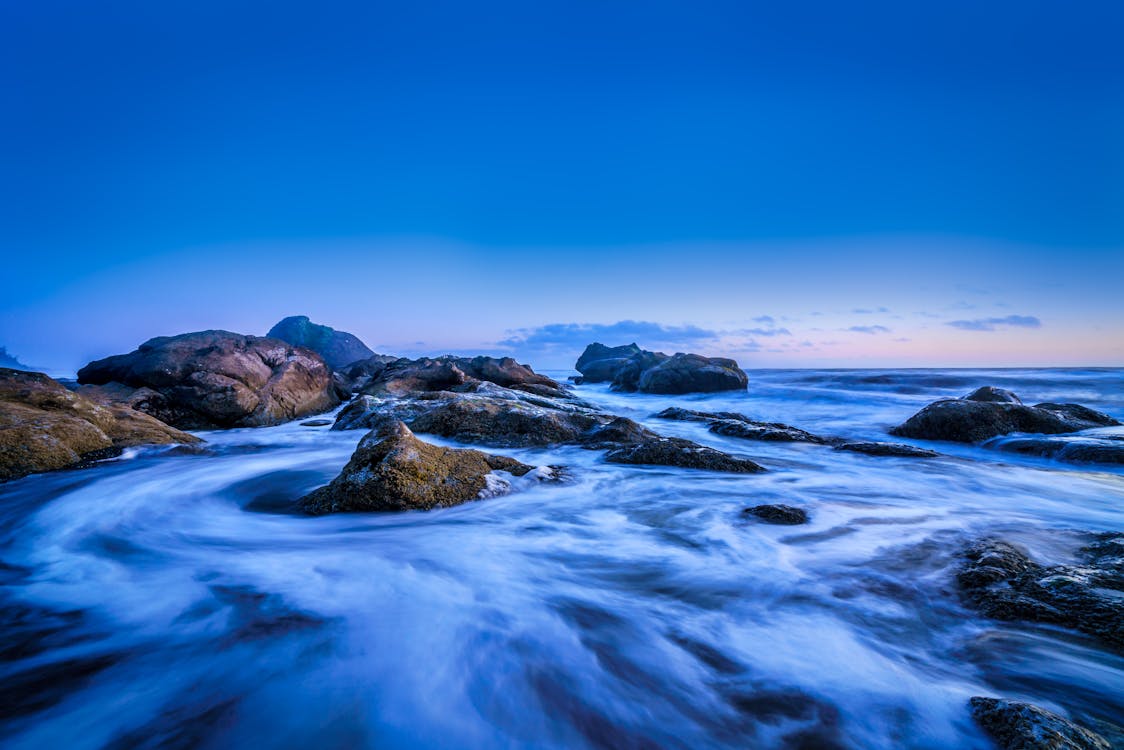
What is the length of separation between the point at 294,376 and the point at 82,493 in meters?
7.83

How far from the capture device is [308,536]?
411 centimetres

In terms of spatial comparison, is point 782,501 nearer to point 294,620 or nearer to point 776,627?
point 776,627

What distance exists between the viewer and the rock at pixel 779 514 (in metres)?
4.37

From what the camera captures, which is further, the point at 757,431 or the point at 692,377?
the point at 692,377

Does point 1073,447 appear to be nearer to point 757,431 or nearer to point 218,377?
point 757,431

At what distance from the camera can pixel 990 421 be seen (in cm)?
930

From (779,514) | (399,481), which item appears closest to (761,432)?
(779,514)

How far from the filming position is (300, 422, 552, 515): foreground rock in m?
4.45

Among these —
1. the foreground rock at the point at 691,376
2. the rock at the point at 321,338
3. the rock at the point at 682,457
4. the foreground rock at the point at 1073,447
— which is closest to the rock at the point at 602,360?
the foreground rock at the point at 691,376

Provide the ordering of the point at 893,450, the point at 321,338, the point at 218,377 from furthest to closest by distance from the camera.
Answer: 1. the point at 321,338
2. the point at 218,377
3. the point at 893,450

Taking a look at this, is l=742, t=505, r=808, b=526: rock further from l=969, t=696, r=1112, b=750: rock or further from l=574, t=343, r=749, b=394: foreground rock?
l=574, t=343, r=749, b=394: foreground rock

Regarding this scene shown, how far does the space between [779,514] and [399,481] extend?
10.7 ft

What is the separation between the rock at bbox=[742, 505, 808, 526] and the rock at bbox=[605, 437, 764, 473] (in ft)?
5.88

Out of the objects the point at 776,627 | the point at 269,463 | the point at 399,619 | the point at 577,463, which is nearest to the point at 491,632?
the point at 399,619
